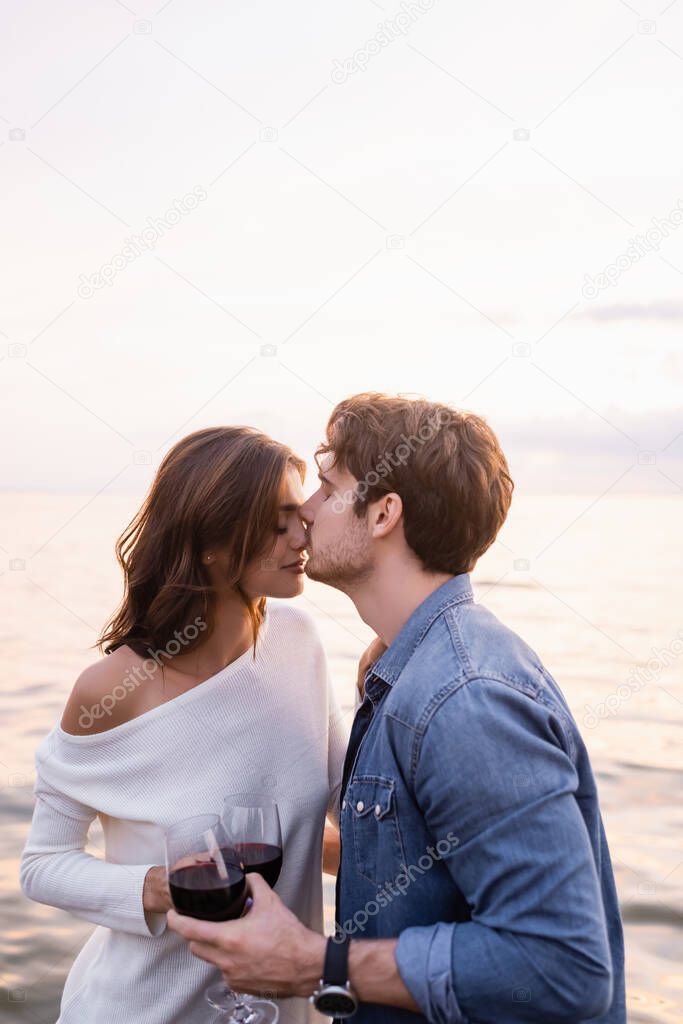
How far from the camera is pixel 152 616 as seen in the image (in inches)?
105

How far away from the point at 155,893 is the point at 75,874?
23 cm

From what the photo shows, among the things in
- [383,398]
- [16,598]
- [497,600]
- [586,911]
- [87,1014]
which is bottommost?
[16,598]

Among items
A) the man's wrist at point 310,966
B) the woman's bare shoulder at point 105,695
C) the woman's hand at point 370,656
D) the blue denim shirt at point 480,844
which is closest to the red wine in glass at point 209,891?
the man's wrist at point 310,966

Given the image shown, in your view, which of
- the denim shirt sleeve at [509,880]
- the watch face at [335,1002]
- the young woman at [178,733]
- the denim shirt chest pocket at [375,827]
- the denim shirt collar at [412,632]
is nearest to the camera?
the denim shirt sleeve at [509,880]

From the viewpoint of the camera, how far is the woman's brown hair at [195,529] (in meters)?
2.67

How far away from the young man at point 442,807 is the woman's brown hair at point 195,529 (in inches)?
13.9

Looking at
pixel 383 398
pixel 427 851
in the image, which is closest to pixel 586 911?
pixel 427 851

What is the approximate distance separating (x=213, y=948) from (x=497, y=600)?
1724 cm

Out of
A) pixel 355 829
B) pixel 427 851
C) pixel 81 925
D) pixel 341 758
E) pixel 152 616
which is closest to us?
pixel 427 851

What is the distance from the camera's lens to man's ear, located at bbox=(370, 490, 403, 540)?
2303 mm

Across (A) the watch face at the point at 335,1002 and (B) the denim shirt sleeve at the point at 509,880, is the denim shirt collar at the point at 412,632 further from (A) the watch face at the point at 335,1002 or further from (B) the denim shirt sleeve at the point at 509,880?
(A) the watch face at the point at 335,1002

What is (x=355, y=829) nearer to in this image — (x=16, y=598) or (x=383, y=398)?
(x=383, y=398)

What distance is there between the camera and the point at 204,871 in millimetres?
1933

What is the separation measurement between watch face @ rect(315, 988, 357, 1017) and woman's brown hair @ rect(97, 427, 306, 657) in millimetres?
1047
